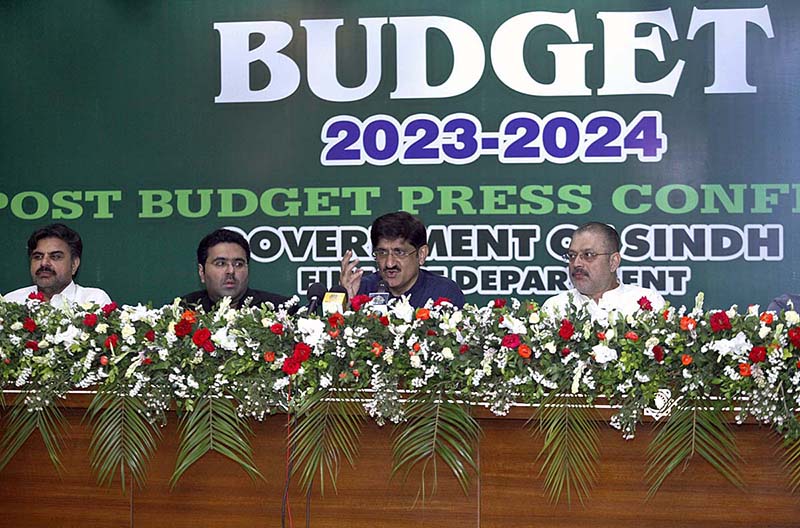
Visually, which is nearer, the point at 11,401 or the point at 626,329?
the point at 626,329

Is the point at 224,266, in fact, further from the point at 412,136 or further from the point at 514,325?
the point at 514,325

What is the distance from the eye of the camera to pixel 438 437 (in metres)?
2.53

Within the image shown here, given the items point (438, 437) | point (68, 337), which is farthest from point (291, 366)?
point (68, 337)

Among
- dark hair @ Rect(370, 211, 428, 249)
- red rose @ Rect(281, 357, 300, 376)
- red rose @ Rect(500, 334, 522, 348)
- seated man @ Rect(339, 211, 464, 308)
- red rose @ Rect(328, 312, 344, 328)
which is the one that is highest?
dark hair @ Rect(370, 211, 428, 249)

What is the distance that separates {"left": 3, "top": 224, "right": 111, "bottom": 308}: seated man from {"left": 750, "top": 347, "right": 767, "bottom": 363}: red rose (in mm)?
3151

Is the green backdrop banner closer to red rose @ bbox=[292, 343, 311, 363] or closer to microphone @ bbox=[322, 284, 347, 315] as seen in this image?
microphone @ bbox=[322, 284, 347, 315]

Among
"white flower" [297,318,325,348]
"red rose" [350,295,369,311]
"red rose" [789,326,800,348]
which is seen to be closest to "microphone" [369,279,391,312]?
"red rose" [350,295,369,311]

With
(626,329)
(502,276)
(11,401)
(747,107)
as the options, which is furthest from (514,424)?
(747,107)

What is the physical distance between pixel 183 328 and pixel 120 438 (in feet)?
1.19

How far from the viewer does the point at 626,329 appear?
8.17 ft

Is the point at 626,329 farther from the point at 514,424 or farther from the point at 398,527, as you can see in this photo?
the point at 398,527

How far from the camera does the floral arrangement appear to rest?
240 centimetres

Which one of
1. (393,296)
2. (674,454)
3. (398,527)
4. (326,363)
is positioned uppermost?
(393,296)

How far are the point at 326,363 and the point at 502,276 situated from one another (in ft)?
8.46
